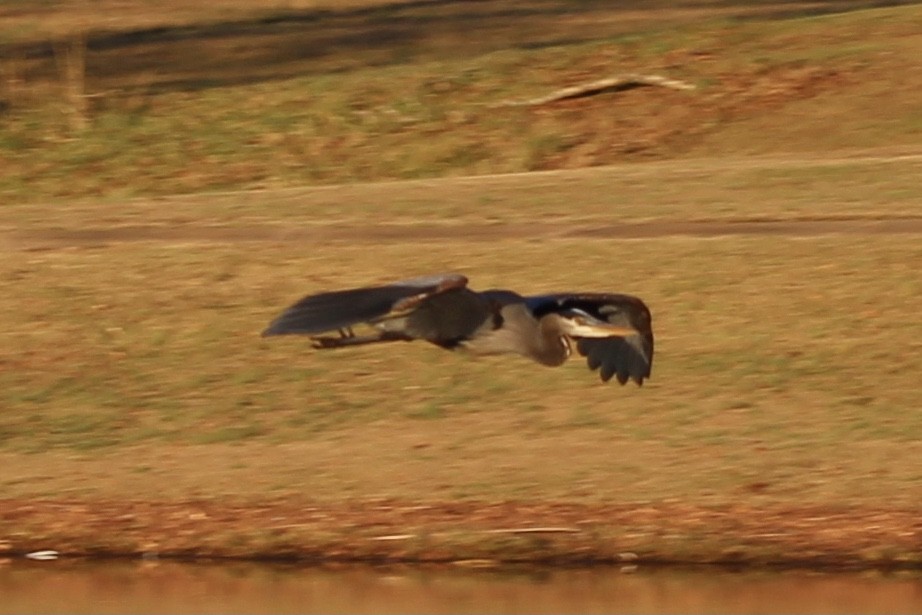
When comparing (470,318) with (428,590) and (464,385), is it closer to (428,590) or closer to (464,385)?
(428,590)

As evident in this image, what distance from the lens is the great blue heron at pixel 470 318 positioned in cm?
742

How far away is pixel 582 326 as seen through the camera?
824 cm

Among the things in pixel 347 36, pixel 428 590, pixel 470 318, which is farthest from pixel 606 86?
pixel 470 318

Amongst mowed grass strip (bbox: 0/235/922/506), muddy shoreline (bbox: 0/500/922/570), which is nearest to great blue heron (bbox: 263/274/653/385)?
muddy shoreline (bbox: 0/500/922/570)

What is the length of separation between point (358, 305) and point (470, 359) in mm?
5610

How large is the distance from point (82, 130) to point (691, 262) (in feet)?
35.0

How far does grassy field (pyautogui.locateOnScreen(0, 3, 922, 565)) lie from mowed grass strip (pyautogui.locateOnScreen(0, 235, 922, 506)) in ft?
0.08

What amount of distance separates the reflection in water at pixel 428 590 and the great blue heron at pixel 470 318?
1140 millimetres

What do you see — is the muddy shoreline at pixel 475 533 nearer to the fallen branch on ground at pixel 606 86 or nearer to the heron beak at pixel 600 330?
the heron beak at pixel 600 330

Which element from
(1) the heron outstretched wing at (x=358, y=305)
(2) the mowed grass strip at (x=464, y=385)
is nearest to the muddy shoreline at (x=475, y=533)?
(2) the mowed grass strip at (x=464, y=385)

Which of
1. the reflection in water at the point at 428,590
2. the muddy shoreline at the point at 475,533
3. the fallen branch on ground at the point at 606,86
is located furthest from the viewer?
the fallen branch on ground at the point at 606,86

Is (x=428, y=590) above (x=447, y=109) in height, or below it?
above

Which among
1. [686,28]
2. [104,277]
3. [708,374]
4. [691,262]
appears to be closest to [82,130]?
[686,28]

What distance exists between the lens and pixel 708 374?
12461mm
